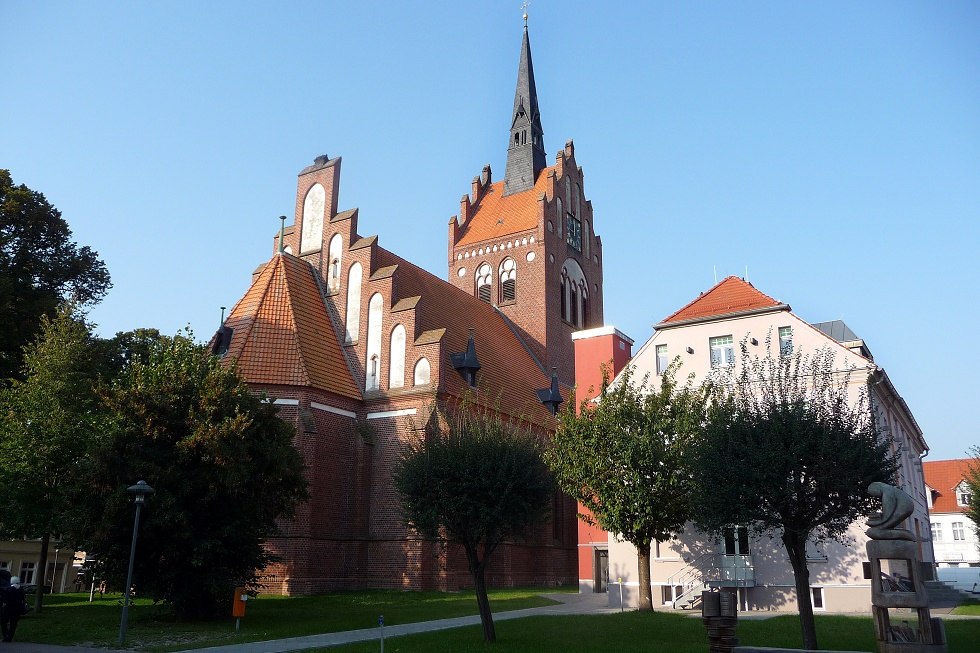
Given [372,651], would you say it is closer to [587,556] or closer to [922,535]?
[587,556]

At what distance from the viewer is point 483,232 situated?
4856 centimetres

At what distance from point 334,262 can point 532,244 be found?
1495 cm

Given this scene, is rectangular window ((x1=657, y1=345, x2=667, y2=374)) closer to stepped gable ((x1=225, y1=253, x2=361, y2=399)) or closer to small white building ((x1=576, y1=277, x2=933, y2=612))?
small white building ((x1=576, y1=277, x2=933, y2=612))

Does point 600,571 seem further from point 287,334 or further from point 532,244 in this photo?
point 532,244

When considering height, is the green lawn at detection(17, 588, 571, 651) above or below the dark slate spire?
below

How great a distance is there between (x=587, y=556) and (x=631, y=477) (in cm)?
996

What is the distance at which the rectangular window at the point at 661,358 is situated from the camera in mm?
25969

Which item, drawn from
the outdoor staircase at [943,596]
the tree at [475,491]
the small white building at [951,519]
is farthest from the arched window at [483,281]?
the small white building at [951,519]

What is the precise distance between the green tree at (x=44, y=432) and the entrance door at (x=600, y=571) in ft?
59.7

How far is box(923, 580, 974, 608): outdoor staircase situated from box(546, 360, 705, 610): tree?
11305 mm

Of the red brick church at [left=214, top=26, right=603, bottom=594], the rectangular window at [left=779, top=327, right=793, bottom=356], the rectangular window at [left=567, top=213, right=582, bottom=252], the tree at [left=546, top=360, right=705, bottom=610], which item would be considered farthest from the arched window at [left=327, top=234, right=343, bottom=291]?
the rectangular window at [left=567, top=213, right=582, bottom=252]

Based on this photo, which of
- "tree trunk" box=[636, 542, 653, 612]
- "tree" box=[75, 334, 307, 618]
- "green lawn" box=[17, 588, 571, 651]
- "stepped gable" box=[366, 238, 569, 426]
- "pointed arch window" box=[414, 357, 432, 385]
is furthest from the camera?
"stepped gable" box=[366, 238, 569, 426]

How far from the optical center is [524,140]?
169ft

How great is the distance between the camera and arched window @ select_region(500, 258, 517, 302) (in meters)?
46.1
